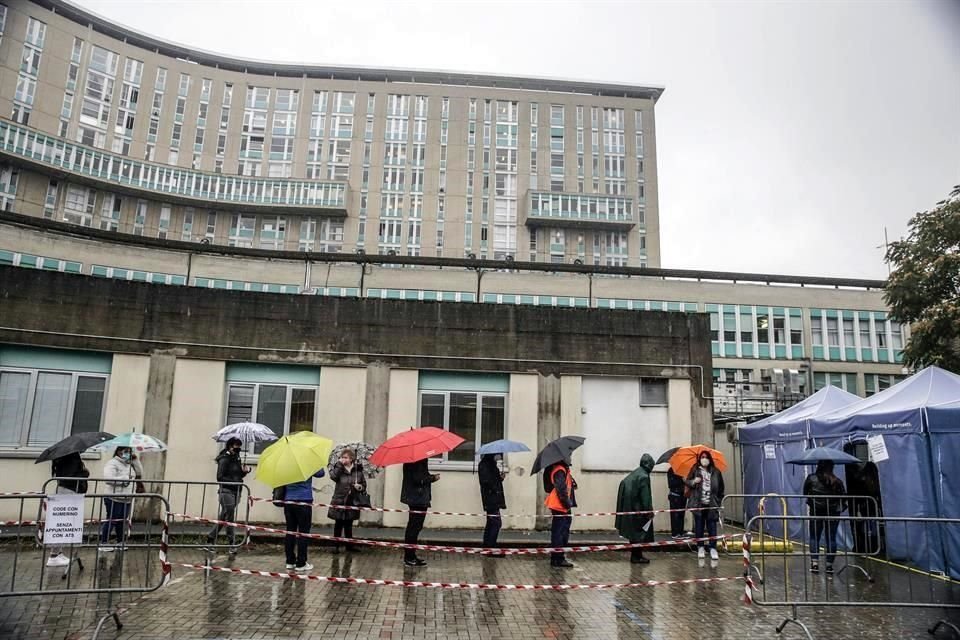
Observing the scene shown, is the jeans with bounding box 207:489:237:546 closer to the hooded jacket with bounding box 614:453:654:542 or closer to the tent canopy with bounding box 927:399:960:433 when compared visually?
the hooded jacket with bounding box 614:453:654:542

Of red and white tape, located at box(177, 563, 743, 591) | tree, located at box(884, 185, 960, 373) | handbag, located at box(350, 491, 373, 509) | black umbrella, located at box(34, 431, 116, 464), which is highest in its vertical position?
tree, located at box(884, 185, 960, 373)

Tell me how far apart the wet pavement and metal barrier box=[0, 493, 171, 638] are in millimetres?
57

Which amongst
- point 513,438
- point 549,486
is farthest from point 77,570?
point 513,438

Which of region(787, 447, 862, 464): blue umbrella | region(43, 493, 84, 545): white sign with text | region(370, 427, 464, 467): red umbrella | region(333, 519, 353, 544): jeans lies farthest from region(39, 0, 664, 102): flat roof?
region(43, 493, 84, 545): white sign with text

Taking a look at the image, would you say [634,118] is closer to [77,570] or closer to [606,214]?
[606,214]

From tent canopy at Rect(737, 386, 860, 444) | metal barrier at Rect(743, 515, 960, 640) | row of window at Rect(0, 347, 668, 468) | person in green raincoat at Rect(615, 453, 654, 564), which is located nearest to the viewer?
metal barrier at Rect(743, 515, 960, 640)

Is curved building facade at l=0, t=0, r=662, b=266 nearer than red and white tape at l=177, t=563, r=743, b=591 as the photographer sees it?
No

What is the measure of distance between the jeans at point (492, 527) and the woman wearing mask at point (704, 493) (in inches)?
132

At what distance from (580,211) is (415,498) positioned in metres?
68.6

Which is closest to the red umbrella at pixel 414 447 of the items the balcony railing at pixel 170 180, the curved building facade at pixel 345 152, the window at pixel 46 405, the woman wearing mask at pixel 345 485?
the woman wearing mask at pixel 345 485

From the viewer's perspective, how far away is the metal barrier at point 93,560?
23.1 ft

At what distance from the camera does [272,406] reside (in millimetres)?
14039

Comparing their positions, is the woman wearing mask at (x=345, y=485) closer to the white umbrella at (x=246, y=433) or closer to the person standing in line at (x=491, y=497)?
the white umbrella at (x=246, y=433)

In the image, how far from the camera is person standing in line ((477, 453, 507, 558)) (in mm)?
11094
